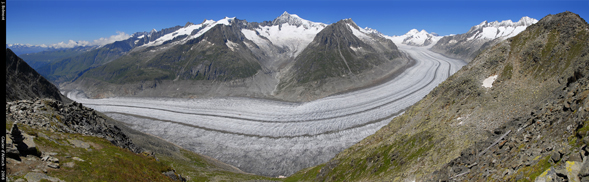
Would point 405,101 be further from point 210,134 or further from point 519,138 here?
point 519,138

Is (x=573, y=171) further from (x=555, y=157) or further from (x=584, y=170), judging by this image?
(x=555, y=157)

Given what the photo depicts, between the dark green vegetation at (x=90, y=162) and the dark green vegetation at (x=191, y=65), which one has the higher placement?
the dark green vegetation at (x=191, y=65)

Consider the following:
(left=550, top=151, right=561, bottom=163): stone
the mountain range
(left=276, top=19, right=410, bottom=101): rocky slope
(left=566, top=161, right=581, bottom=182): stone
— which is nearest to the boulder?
the mountain range

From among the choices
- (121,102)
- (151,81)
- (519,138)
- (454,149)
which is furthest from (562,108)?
(151,81)

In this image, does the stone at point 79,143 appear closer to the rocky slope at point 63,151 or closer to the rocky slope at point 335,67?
the rocky slope at point 63,151

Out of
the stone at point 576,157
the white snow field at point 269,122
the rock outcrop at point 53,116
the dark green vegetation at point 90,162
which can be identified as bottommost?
the white snow field at point 269,122

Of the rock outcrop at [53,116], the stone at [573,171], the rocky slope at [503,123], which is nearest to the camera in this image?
the stone at [573,171]

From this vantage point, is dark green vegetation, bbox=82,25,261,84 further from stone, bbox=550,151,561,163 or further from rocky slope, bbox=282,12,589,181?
stone, bbox=550,151,561,163

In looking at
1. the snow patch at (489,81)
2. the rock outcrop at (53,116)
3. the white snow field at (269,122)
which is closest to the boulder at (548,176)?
the snow patch at (489,81)
